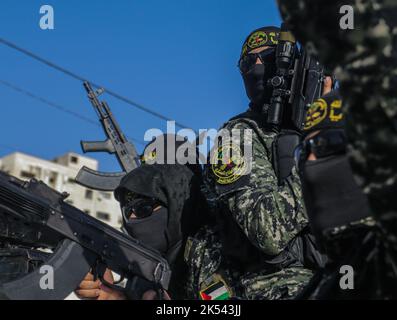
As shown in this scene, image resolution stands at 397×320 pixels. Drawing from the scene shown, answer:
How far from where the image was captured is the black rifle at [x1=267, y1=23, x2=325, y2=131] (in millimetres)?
3781

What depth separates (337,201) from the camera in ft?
6.73

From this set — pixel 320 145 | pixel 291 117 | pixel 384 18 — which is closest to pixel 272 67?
pixel 291 117

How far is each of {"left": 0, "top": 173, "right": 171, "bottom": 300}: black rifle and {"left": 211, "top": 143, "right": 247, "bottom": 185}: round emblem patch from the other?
0.73m

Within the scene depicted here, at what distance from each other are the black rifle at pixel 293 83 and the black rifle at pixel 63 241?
1.14 meters

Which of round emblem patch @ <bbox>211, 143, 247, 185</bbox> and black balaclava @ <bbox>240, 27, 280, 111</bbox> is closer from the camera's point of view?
round emblem patch @ <bbox>211, 143, 247, 185</bbox>

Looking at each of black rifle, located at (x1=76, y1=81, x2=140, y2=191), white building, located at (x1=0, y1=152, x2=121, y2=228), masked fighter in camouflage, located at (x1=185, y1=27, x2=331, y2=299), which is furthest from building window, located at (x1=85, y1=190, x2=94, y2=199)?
masked fighter in camouflage, located at (x1=185, y1=27, x2=331, y2=299)

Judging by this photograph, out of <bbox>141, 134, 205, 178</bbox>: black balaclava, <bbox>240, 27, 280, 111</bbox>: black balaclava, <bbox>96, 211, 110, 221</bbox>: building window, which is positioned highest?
<bbox>96, 211, 110, 221</bbox>: building window

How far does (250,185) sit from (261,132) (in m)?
0.42

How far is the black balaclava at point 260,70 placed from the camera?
405 cm

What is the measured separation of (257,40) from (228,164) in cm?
102

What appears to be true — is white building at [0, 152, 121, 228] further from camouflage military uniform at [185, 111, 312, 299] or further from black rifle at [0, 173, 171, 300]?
camouflage military uniform at [185, 111, 312, 299]

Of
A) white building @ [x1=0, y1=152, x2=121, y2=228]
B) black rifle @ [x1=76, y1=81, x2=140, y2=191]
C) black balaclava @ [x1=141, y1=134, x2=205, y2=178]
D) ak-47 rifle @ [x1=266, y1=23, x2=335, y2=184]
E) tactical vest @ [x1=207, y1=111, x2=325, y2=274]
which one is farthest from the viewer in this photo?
white building @ [x1=0, y1=152, x2=121, y2=228]

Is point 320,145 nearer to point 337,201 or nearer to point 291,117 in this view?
point 337,201
